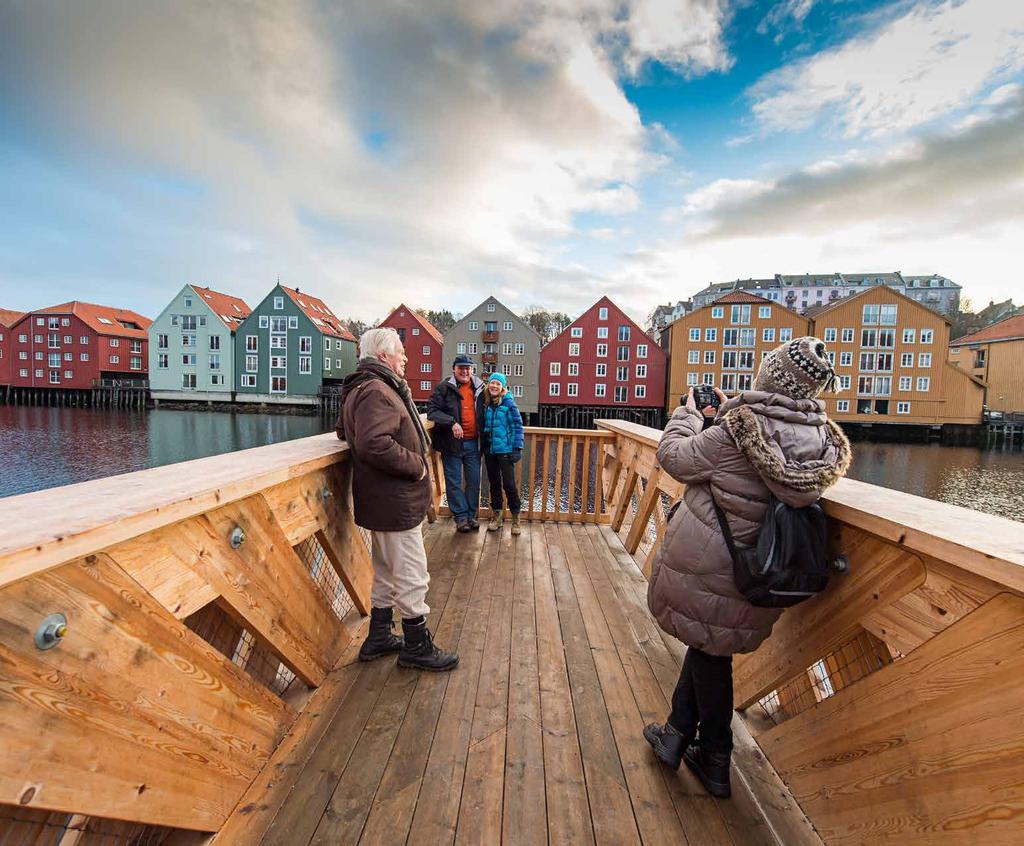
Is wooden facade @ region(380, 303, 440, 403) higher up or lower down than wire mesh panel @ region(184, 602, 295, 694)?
higher up

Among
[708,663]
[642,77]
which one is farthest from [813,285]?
[708,663]

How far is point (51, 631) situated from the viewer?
0.79 metres

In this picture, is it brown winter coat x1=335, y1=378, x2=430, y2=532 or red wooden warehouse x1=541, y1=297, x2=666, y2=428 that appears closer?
brown winter coat x1=335, y1=378, x2=430, y2=532

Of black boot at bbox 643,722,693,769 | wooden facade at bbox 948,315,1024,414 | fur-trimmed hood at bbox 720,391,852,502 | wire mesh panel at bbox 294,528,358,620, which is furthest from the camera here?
wooden facade at bbox 948,315,1024,414

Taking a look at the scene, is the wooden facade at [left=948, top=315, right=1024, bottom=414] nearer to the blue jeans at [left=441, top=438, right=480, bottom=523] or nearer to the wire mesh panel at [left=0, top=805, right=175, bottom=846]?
the blue jeans at [left=441, top=438, right=480, bottom=523]

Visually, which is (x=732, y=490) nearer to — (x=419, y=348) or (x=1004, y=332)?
(x=419, y=348)

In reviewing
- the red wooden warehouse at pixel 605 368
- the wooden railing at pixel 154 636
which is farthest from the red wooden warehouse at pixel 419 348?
the wooden railing at pixel 154 636

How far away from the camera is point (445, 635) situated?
8.29ft

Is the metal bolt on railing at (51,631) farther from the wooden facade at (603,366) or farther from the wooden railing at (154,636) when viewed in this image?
the wooden facade at (603,366)

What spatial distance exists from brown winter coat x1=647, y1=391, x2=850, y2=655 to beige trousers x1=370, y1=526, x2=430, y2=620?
1.14m

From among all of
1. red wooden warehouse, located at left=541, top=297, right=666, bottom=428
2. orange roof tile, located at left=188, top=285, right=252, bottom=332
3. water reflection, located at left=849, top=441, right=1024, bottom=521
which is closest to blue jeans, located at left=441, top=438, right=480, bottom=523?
water reflection, located at left=849, top=441, right=1024, bottom=521

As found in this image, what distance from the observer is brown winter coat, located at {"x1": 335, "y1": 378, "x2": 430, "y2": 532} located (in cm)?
194

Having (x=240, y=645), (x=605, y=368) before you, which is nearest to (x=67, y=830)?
(x=240, y=645)

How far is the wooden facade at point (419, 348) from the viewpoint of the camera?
117ft
